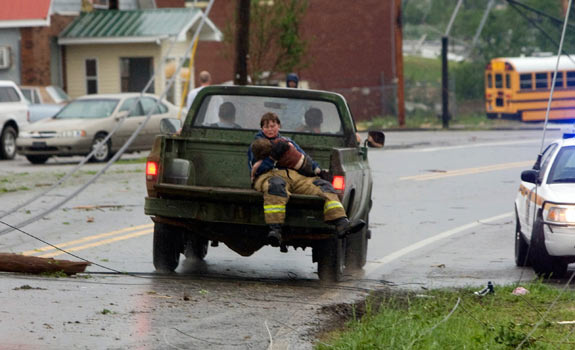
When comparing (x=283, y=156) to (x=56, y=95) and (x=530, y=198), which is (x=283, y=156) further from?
(x=56, y=95)

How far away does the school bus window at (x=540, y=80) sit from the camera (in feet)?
167

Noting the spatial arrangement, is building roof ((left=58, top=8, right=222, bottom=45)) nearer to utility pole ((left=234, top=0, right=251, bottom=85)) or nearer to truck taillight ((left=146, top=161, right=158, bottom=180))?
utility pole ((left=234, top=0, right=251, bottom=85))

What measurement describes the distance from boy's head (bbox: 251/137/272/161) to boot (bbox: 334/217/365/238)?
2.88ft

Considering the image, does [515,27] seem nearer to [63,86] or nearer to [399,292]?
[63,86]

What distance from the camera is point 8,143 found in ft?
93.2

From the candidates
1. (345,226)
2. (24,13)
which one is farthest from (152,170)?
(24,13)

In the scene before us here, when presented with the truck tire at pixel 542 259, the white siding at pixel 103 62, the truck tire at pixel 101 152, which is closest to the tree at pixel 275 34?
the white siding at pixel 103 62

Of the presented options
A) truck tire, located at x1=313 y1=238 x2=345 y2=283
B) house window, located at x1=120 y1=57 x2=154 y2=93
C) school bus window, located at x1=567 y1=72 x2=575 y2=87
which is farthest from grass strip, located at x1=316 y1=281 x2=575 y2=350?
school bus window, located at x1=567 y1=72 x2=575 y2=87

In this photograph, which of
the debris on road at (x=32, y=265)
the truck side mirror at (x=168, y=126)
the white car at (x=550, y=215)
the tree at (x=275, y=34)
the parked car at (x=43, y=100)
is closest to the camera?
the debris on road at (x=32, y=265)

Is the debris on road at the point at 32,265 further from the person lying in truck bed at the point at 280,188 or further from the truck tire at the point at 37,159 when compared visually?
the truck tire at the point at 37,159

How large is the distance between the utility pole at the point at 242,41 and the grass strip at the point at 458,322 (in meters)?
16.6

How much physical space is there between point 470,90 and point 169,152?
50.3 meters

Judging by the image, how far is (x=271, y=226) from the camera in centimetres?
1002

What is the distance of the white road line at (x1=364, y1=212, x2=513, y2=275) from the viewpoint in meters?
12.4
